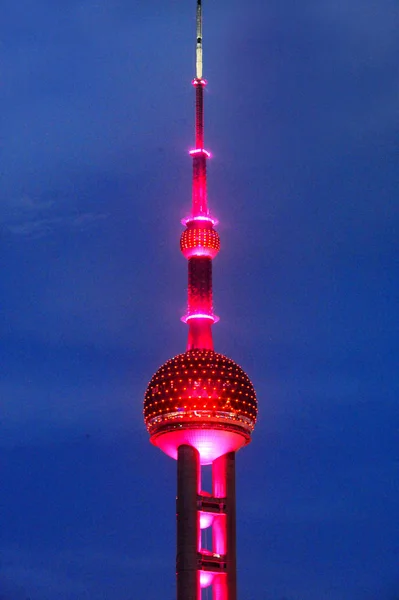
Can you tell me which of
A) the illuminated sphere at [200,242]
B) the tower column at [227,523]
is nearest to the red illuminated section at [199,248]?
the illuminated sphere at [200,242]

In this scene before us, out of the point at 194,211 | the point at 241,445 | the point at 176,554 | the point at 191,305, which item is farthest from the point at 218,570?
the point at 194,211

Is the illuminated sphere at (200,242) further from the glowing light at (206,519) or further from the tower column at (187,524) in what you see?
the glowing light at (206,519)

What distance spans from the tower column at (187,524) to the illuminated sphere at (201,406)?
88.5 inches

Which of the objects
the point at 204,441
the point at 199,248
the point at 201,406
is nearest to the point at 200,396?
the point at 201,406

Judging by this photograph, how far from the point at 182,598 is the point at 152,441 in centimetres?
1949

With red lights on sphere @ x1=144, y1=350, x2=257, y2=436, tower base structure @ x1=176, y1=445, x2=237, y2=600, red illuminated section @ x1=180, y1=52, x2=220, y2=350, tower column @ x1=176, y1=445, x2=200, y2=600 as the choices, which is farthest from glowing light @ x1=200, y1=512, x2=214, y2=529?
red illuminated section @ x1=180, y1=52, x2=220, y2=350

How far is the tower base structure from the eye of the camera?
→ 445 ft

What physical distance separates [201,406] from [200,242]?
2028 cm

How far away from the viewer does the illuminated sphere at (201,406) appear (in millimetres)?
141250

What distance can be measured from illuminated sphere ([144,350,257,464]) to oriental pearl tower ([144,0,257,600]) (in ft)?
0.36

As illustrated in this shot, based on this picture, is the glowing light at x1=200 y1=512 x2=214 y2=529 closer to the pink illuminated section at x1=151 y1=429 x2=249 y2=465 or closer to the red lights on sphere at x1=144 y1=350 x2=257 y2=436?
the pink illuminated section at x1=151 y1=429 x2=249 y2=465

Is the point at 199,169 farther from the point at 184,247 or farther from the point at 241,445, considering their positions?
the point at 241,445

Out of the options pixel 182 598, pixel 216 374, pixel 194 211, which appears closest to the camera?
pixel 182 598

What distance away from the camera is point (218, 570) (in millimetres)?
137250
